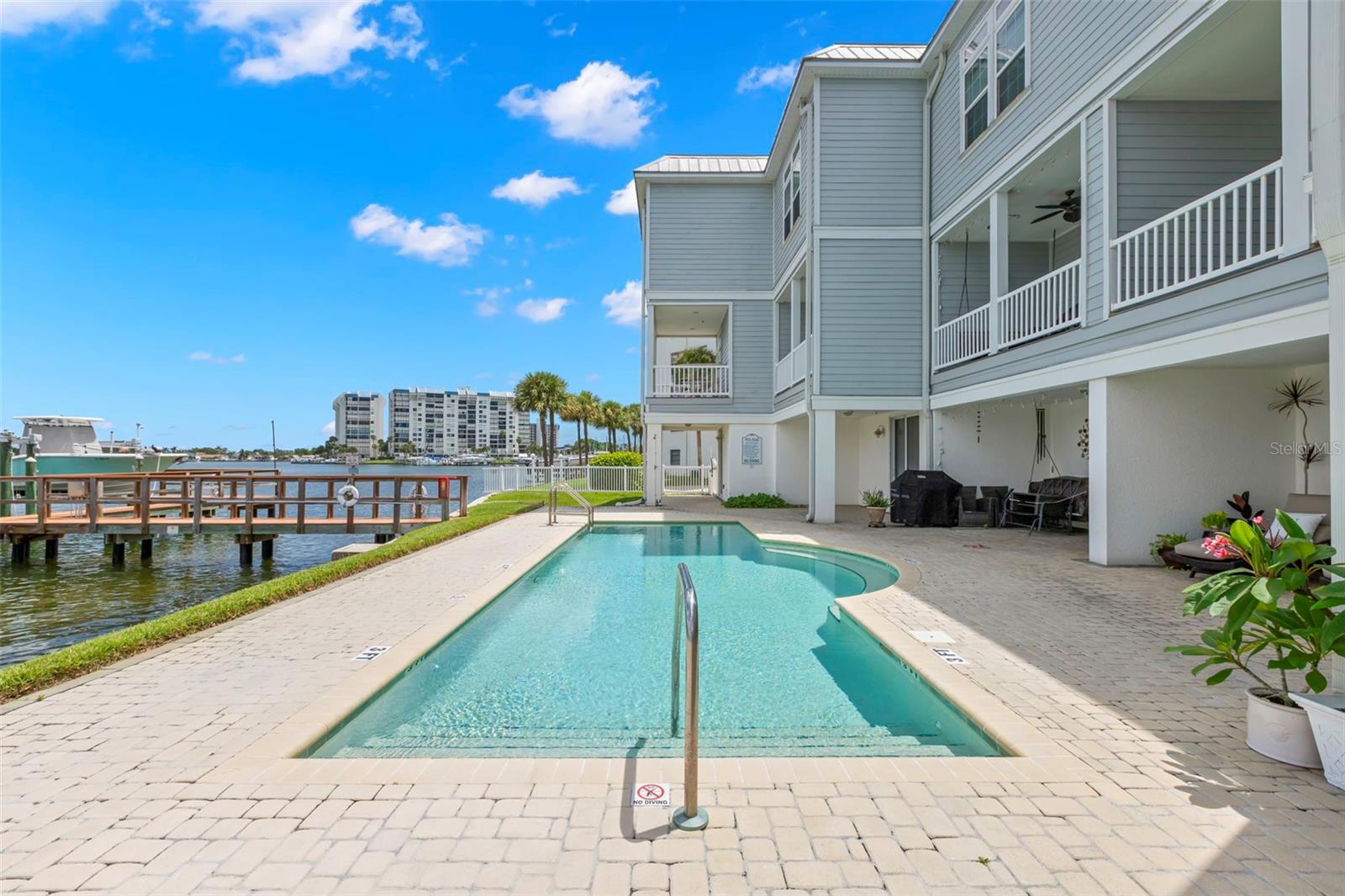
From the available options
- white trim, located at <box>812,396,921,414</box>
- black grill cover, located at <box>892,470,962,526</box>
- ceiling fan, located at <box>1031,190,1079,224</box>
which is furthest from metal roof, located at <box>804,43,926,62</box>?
black grill cover, located at <box>892,470,962,526</box>

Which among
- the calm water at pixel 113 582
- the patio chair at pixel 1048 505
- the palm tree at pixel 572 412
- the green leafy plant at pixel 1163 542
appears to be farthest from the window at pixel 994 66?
the palm tree at pixel 572 412

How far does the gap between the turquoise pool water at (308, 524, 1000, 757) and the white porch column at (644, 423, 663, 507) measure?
896 centimetres

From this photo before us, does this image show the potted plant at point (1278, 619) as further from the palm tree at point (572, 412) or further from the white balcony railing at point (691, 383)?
the palm tree at point (572, 412)

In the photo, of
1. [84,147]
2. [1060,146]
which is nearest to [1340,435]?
[1060,146]

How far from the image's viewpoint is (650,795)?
8.25 ft

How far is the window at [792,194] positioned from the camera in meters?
13.8

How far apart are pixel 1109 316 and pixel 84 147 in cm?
2231

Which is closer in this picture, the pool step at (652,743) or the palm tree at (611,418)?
the pool step at (652,743)

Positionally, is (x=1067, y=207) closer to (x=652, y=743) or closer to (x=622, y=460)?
(x=652, y=743)

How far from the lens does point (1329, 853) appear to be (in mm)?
2115

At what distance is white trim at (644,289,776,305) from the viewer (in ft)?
54.5

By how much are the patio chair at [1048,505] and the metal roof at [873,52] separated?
814 centimetres

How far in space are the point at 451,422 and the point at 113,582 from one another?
109m

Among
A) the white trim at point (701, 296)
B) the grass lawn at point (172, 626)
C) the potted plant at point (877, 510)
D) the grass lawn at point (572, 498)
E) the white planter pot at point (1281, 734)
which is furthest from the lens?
the grass lawn at point (572, 498)
